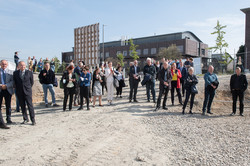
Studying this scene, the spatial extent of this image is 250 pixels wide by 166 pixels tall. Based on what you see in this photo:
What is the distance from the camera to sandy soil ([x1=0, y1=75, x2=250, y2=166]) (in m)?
4.36

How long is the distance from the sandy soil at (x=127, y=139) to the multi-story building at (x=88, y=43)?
651 inches

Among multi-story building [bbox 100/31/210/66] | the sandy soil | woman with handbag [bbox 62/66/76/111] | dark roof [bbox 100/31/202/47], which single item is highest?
dark roof [bbox 100/31/202/47]

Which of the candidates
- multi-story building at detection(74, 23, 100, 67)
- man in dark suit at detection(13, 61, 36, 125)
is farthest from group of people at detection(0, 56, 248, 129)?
multi-story building at detection(74, 23, 100, 67)

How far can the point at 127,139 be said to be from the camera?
5410 millimetres

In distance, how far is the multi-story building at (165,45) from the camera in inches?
2032

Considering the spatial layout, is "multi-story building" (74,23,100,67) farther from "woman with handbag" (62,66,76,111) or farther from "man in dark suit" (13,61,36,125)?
"man in dark suit" (13,61,36,125)

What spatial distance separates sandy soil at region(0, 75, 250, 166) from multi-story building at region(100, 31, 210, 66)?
150 ft

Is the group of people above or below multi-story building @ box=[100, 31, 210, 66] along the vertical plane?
below

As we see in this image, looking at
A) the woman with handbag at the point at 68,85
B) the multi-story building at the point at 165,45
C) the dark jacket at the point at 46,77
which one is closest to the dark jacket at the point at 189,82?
the woman with handbag at the point at 68,85

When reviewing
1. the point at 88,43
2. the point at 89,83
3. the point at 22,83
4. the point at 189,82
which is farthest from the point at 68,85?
the point at 88,43

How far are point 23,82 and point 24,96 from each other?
0.46 meters

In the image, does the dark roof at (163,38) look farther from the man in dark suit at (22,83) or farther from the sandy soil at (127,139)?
the man in dark suit at (22,83)

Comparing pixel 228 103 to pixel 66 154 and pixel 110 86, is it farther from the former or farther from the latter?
pixel 66 154

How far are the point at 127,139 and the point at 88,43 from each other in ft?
70.0
